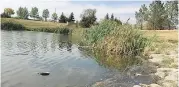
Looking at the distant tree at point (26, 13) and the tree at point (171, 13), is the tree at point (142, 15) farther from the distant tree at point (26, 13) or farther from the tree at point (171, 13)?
the distant tree at point (26, 13)

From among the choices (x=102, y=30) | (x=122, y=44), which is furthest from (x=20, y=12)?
(x=122, y=44)

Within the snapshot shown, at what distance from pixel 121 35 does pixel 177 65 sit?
9.94m

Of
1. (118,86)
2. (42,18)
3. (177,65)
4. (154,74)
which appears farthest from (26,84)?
(42,18)

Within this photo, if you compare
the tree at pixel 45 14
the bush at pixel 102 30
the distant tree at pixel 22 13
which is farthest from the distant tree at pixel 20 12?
the bush at pixel 102 30

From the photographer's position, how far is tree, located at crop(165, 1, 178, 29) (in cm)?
9325

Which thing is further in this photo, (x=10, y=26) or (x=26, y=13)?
(x=26, y=13)

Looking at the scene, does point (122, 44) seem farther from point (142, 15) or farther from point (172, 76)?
point (142, 15)

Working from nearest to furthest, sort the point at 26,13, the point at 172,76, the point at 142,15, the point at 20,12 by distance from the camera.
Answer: the point at 172,76
the point at 142,15
the point at 20,12
the point at 26,13

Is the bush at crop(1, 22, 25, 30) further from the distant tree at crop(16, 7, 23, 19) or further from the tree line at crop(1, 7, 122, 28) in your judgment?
the distant tree at crop(16, 7, 23, 19)

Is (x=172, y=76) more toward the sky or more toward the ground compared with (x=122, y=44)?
more toward the ground

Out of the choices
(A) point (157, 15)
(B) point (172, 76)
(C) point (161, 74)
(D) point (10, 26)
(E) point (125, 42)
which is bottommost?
(C) point (161, 74)

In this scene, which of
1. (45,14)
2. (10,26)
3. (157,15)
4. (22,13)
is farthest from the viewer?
(45,14)

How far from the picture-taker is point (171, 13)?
94.3 m

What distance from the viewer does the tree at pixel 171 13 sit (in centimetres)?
9325
